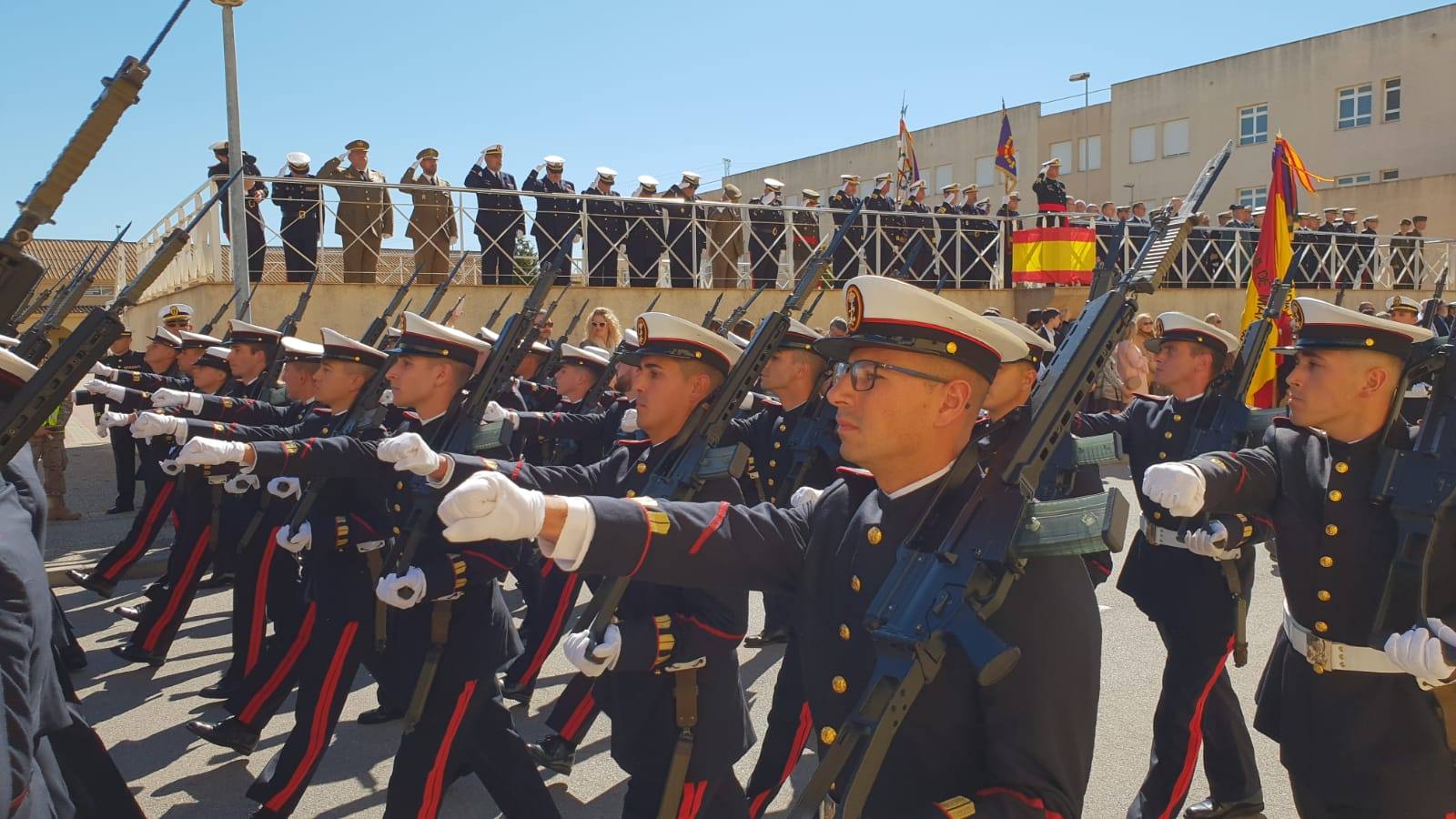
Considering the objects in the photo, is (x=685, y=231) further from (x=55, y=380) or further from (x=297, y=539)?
(x=55, y=380)

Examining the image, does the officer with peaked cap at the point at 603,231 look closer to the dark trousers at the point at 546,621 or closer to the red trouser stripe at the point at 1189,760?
the dark trousers at the point at 546,621

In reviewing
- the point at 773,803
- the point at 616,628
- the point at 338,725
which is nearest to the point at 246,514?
the point at 338,725

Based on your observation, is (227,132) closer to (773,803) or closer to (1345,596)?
(773,803)

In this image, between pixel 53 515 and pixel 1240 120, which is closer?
pixel 53 515

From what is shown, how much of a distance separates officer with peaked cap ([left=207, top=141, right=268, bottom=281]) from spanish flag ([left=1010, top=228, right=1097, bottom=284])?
34.3 ft

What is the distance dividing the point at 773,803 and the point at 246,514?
3902mm

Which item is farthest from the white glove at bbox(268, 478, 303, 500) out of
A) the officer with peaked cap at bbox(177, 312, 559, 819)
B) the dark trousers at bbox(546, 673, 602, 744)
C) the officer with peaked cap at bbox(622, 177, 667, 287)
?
the officer with peaked cap at bbox(622, 177, 667, 287)

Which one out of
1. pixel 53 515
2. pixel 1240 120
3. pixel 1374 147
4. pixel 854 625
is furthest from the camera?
pixel 1240 120

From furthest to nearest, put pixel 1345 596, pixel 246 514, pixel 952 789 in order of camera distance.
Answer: pixel 246 514 → pixel 1345 596 → pixel 952 789

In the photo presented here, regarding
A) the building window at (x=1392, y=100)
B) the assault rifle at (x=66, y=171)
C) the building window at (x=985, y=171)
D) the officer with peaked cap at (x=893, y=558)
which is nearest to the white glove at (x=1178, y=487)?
the officer with peaked cap at (x=893, y=558)

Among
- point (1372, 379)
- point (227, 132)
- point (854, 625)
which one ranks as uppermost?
point (227, 132)

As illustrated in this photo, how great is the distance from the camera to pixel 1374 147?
102 ft

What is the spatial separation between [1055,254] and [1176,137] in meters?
21.3

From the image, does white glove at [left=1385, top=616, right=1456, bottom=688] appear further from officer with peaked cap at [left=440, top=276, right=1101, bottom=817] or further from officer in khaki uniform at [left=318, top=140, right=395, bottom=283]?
officer in khaki uniform at [left=318, top=140, right=395, bottom=283]
